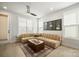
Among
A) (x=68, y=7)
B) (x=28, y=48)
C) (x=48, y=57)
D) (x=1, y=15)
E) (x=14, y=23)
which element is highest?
(x=68, y=7)

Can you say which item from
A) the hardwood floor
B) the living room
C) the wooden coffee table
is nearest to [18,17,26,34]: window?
the living room

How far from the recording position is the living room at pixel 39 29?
2.48 meters

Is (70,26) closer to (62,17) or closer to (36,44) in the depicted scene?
(62,17)

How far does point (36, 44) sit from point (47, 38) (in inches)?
12.4

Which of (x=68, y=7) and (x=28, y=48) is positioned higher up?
(x=68, y=7)

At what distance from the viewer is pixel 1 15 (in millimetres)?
2506

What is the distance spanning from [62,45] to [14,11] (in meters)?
1.38

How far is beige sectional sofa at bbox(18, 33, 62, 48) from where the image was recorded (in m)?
2.53

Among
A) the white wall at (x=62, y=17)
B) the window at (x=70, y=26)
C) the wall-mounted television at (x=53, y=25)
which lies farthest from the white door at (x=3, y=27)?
the window at (x=70, y=26)

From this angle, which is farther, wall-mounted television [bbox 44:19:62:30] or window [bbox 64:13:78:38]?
wall-mounted television [bbox 44:19:62:30]

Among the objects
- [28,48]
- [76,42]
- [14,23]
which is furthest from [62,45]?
[14,23]

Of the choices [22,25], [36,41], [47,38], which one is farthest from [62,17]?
[22,25]

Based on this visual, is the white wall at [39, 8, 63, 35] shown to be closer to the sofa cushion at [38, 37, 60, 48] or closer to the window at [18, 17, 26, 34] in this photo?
the sofa cushion at [38, 37, 60, 48]

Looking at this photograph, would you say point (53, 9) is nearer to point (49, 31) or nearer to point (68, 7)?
point (68, 7)
